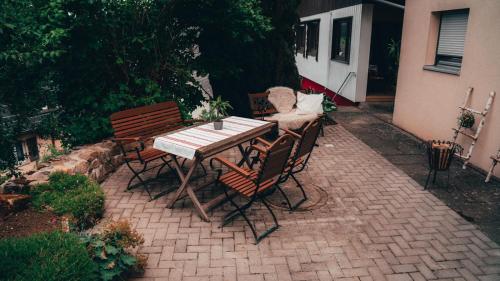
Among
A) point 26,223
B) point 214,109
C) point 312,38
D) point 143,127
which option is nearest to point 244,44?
point 214,109

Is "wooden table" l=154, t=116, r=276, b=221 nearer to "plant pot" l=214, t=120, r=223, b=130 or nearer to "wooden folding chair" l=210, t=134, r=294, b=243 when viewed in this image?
"plant pot" l=214, t=120, r=223, b=130

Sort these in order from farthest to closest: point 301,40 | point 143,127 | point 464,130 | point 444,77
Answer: point 301,40 < point 444,77 < point 464,130 < point 143,127

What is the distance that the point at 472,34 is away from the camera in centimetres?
640

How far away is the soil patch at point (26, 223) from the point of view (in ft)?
12.5

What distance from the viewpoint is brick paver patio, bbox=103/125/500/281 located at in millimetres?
3705

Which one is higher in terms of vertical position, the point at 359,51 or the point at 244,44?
the point at 244,44

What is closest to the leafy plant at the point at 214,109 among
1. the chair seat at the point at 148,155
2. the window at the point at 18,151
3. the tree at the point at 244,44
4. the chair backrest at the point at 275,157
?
the tree at the point at 244,44

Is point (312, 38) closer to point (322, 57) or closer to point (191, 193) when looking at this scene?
point (322, 57)

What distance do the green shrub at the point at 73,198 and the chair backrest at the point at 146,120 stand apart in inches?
38.9

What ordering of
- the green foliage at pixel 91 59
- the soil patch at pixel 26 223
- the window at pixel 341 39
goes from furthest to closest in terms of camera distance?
the window at pixel 341 39 → the green foliage at pixel 91 59 → the soil patch at pixel 26 223

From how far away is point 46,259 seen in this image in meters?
3.03

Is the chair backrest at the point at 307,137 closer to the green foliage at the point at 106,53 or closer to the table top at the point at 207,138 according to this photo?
the table top at the point at 207,138

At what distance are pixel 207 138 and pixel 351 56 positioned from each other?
28.3 feet

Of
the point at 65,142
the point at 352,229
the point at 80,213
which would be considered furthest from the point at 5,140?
the point at 352,229
